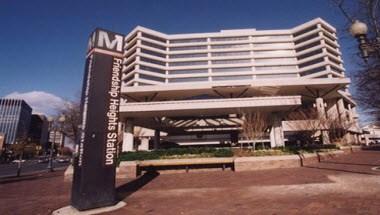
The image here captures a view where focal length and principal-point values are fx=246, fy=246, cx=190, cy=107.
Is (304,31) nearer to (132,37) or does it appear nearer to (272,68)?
(272,68)

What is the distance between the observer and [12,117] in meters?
103

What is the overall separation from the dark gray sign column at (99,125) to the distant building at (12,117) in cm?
11331

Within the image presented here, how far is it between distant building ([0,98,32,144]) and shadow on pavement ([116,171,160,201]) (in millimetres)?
108629

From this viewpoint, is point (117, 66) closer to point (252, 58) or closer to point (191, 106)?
point (191, 106)

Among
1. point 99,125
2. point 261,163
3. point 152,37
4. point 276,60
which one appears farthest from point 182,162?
point 152,37

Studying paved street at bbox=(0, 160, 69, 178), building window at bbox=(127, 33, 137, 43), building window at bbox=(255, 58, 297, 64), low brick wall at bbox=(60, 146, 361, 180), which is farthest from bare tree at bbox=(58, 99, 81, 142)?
building window at bbox=(255, 58, 297, 64)

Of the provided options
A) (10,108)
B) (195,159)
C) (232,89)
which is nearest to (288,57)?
(232,89)

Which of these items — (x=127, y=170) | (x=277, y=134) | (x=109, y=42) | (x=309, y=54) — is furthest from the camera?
(x=309, y=54)

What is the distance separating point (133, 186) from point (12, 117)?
382ft

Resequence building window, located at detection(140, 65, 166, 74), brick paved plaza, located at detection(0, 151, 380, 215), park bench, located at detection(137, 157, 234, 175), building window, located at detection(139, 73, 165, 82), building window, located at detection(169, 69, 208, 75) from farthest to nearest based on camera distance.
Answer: building window, located at detection(169, 69, 208, 75) → building window, located at detection(140, 65, 166, 74) → building window, located at detection(139, 73, 165, 82) → park bench, located at detection(137, 157, 234, 175) → brick paved plaza, located at detection(0, 151, 380, 215)

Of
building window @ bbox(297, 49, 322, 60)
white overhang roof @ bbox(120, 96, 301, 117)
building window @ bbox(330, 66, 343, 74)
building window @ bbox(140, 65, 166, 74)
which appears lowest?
white overhang roof @ bbox(120, 96, 301, 117)

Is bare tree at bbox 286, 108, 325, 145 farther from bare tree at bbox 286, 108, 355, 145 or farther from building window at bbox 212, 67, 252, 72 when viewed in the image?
building window at bbox 212, 67, 252, 72

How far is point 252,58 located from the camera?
Result: 77.2m

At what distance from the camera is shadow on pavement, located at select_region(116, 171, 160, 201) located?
954 centimetres
